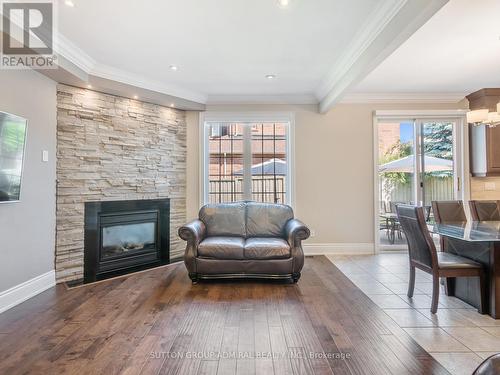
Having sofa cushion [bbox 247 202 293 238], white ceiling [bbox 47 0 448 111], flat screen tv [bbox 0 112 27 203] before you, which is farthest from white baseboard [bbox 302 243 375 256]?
flat screen tv [bbox 0 112 27 203]

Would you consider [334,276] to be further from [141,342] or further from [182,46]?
[182,46]

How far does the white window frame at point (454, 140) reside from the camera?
495 cm

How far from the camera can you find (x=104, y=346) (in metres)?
2.15

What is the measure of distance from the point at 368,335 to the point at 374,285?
1293mm

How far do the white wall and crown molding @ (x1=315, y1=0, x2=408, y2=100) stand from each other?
11.4 ft

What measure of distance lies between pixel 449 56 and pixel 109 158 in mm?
4499

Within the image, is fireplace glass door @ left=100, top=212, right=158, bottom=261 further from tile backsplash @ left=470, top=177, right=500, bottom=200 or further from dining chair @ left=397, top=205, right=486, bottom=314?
tile backsplash @ left=470, top=177, right=500, bottom=200

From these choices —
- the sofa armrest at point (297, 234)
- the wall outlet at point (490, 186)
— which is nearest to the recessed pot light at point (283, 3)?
the sofa armrest at point (297, 234)

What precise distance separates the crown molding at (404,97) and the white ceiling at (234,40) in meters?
0.87

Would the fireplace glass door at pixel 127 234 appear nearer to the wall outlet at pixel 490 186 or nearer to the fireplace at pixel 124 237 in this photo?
the fireplace at pixel 124 237

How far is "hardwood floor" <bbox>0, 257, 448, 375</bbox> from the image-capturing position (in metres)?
1.92

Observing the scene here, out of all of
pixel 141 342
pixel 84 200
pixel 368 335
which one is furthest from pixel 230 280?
pixel 84 200

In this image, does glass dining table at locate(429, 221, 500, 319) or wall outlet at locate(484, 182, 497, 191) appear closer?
glass dining table at locate(429, 221, 500, 319)

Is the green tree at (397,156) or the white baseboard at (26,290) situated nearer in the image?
the white baseboard at (26,290)
